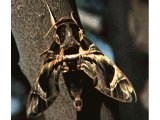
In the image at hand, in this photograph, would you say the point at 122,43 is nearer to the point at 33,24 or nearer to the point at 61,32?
the point at 61,32

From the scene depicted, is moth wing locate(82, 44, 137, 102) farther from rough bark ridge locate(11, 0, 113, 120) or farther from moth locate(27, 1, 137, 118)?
rough bark ridge locate(11, 0, 113, 120)

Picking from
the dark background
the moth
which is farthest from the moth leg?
the dark background

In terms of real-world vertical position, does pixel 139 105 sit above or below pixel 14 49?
below

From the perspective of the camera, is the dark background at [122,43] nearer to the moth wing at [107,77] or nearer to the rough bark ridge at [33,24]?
the moth wing at [107,77]

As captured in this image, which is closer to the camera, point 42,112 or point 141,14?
point 42,112

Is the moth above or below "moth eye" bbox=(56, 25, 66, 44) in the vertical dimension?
below
